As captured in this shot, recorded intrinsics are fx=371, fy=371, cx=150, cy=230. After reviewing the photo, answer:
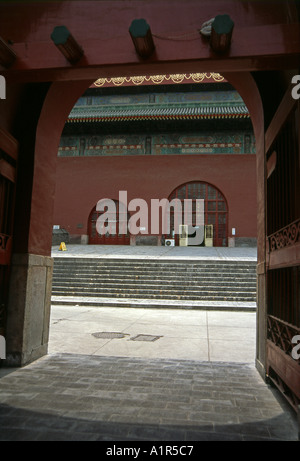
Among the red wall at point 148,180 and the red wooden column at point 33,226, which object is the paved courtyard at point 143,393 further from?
the red wall at point 148,180

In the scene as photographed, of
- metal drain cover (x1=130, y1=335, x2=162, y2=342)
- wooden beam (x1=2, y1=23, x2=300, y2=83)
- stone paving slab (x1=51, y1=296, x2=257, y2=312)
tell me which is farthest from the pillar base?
stone paving slab (x1=51, y1=296, x2=257, y2=312)

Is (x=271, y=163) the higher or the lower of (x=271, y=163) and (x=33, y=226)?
the higher

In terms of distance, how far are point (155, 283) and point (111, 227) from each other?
10.3 meters

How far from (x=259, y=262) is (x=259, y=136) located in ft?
4.86

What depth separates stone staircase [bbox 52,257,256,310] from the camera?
10.3 meters

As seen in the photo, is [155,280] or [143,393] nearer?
[143,393]

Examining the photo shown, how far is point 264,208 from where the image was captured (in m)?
4.04

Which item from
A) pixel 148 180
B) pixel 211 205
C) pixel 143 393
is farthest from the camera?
pixel 148 180

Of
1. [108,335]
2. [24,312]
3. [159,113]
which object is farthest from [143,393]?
[159,113]

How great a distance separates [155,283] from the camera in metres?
11.7

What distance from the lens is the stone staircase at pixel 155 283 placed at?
405 inches

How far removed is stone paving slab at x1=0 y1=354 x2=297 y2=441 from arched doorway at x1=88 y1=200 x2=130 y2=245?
1699cm

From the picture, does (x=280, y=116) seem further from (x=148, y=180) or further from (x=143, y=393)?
(x=148, y=180)

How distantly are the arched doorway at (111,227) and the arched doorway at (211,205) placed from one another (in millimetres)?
2755
